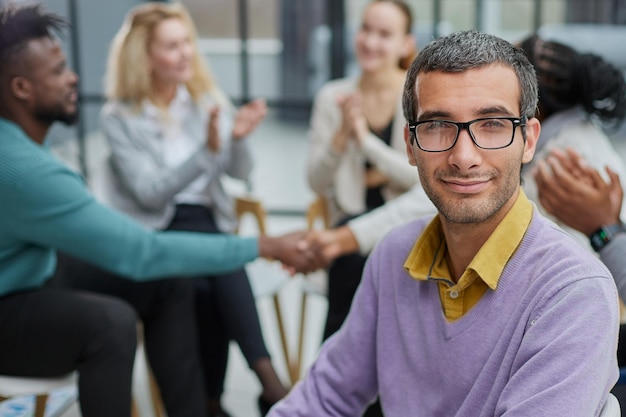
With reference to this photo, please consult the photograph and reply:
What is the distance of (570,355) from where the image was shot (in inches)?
40.3

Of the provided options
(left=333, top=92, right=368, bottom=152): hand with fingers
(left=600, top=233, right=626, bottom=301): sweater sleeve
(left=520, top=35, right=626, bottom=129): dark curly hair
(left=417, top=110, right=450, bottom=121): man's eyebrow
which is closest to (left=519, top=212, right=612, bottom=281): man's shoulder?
(left=417, top=110, right=450, bottom=121): man's eyebrow

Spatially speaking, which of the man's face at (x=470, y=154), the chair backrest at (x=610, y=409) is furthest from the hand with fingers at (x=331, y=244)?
the chair backrest at (x=610, y=409)

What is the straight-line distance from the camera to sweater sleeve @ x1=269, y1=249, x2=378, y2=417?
134 cm

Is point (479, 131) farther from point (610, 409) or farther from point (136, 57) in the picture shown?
point (136, 57)

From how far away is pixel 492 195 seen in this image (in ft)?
3.73

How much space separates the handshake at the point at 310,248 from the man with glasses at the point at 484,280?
3.24 ft

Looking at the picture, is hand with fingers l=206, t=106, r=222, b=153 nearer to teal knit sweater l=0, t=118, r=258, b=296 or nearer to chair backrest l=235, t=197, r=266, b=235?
chair backrest l=235, t=197, r=266, b=235

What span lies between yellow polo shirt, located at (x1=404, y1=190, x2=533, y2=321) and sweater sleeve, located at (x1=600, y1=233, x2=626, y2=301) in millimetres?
397

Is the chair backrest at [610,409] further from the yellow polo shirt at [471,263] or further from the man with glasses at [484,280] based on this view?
the yellow polo shirt at [471,263]

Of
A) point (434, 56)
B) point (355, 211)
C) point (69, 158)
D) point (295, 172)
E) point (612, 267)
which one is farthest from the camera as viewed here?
point (295, 172)

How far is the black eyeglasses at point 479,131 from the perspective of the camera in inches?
43.5

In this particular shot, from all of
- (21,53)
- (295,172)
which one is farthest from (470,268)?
(295,172)

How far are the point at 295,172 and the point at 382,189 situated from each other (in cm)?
302

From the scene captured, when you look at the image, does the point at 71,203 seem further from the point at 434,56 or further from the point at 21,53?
the point at 434,56
